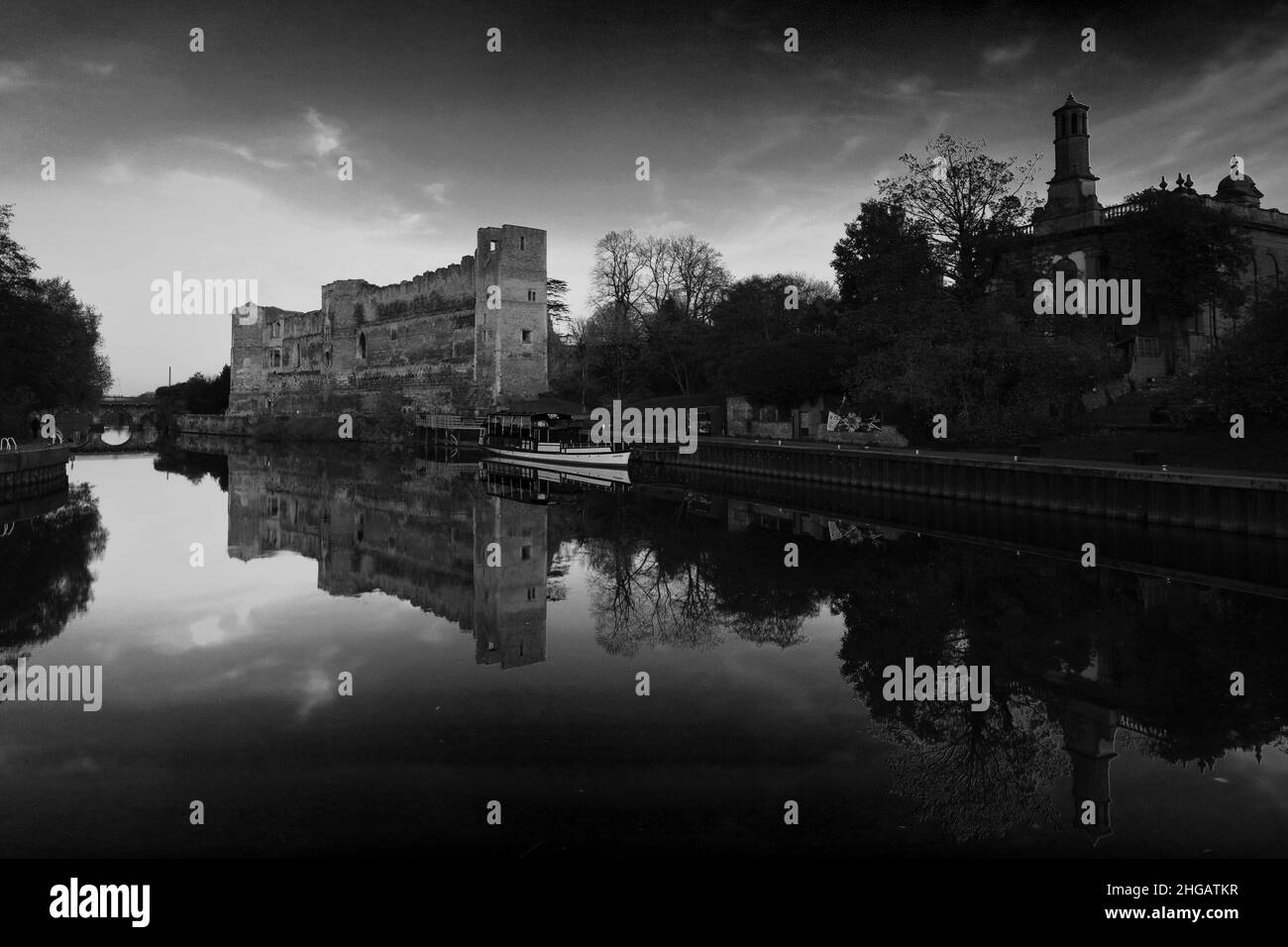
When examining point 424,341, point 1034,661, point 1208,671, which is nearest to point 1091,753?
point 1034,661

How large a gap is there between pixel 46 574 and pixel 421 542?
19.5ft

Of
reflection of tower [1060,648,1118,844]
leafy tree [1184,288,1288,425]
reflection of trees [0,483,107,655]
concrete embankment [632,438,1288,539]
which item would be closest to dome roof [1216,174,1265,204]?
leafy tree [1184,288,1288,425]

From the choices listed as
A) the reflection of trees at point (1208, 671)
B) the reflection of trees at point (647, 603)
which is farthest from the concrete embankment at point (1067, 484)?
the reflection of trees at point (647, 603)

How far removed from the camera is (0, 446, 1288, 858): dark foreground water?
510 cm

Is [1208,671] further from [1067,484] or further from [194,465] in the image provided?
[194,465]

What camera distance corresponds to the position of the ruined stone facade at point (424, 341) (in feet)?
153

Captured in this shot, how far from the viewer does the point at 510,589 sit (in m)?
12.5

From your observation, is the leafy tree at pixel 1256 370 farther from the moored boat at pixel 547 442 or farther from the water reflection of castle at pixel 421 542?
the moored boat at pixel 547 442

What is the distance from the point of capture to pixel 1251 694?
7730mm

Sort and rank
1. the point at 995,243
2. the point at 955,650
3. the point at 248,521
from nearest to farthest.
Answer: the point at 955,650
the point at 248,521
the point at 995,243

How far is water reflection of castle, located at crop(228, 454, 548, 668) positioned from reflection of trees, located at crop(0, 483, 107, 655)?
2.54 meters
